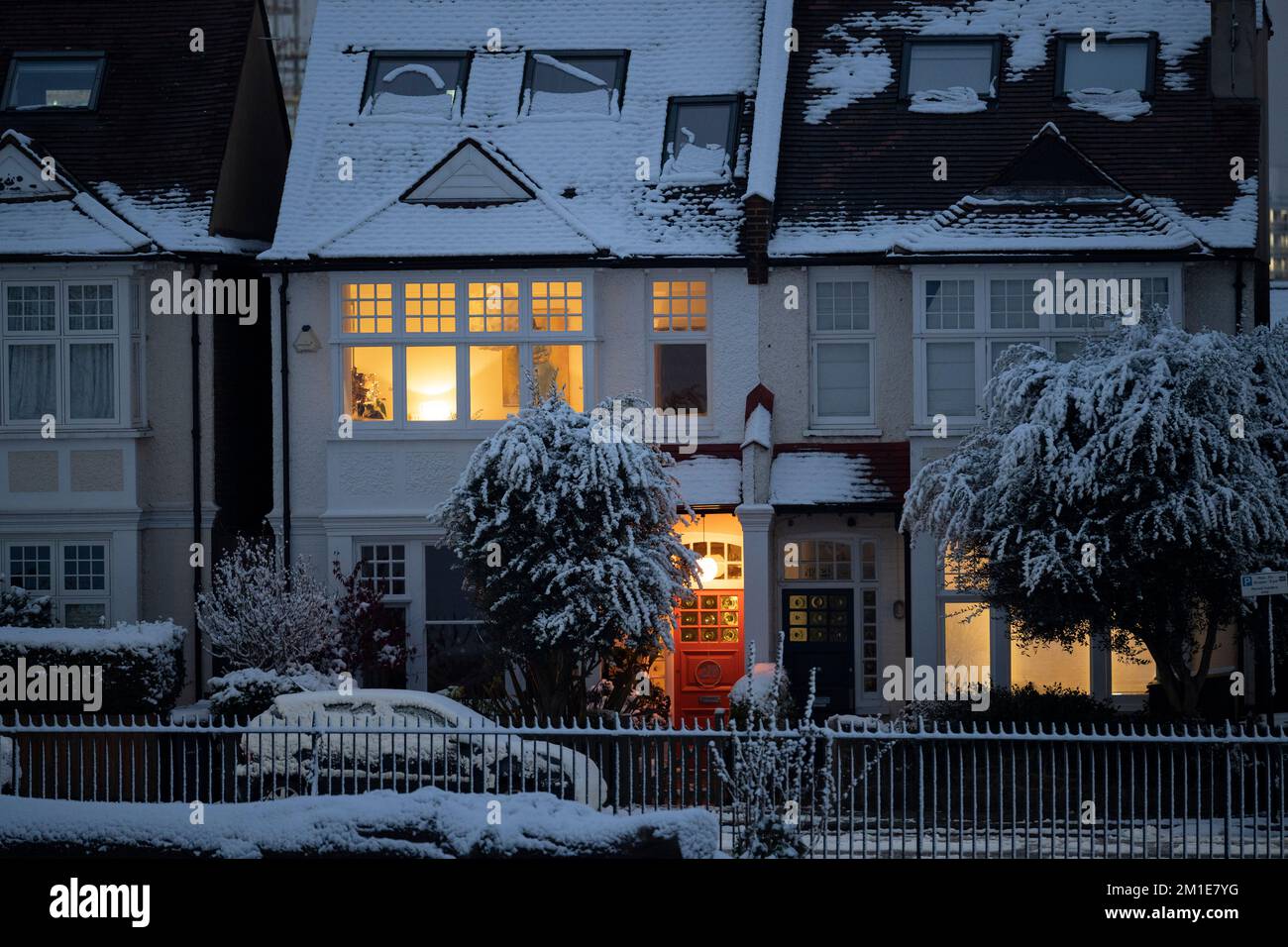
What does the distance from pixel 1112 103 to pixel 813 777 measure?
13.3 meters

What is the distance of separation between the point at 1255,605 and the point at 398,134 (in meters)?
13.6

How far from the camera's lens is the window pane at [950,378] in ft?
75.2

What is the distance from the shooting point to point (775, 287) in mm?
23406

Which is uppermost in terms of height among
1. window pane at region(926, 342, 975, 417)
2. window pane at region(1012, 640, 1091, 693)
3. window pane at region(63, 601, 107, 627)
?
window pane at region(926, 342, 975, 417)

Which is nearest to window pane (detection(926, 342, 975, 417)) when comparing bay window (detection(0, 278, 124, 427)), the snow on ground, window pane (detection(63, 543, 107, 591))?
the snow on ground

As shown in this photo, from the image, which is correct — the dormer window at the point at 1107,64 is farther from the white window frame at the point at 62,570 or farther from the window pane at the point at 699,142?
the white window frame at the point at 62,570

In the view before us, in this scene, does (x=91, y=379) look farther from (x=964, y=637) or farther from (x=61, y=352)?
(x=964, y=637)

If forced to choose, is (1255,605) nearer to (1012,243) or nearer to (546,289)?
(1012,243)

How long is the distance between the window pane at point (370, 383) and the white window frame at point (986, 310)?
7.22 meters

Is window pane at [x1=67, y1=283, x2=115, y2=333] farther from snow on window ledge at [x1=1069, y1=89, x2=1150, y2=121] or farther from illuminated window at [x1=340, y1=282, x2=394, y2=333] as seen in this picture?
snow on window ledge at [x1=1069, y1=89, x2=1150, y2=121]

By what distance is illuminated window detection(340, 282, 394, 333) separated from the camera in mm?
23594

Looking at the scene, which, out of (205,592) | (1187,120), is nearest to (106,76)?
(205,592)

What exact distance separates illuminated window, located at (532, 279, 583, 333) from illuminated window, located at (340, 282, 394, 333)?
2.01 metres

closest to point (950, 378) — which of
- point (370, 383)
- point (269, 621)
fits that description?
point (370, 383)
